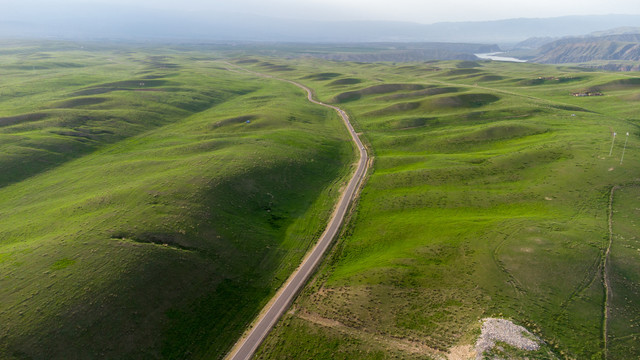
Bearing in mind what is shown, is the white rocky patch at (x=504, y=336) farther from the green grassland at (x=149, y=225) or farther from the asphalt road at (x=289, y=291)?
the green grassland at (x=149, y=225)

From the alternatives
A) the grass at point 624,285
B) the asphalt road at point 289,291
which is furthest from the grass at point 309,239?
the asphalt road at point 289,291

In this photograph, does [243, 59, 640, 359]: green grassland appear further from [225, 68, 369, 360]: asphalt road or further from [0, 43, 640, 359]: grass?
[225, 68, 369, 360]: asphalt road

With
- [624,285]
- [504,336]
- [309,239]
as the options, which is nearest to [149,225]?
[309,239]

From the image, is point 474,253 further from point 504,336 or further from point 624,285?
point 624,285

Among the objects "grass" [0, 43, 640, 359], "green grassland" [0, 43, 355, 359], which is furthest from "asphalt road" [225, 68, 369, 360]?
"green grassland" [0, 43, 355, 359]

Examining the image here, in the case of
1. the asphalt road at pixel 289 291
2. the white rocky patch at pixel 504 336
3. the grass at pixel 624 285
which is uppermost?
the grass at pixel 624 285

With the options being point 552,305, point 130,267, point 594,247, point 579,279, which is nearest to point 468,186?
point 594,247
